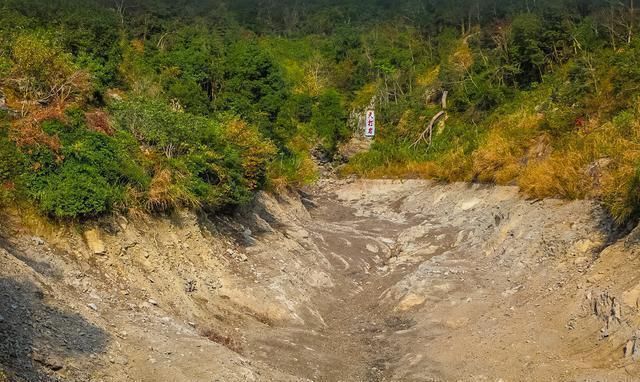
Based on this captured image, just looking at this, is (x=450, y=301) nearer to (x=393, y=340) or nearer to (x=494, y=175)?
(x=393, y=340)

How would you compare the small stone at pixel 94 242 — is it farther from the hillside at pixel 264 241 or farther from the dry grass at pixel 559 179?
the dry grass at pixel 559 179

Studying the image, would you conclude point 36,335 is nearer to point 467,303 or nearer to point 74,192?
point 74,192

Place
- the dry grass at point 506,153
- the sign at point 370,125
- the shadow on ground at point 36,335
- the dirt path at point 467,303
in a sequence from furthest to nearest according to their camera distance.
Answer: the sign at point 370,125, the dry grass at point 506,153, the dirt path at point 467,303, the shadow on ground at point 36,335

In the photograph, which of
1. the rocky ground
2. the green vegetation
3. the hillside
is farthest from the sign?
the rocky ground

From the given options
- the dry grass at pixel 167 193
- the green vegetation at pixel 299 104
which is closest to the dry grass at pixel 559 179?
the green vegetation at pixel 299 104

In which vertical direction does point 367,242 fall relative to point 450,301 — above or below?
below

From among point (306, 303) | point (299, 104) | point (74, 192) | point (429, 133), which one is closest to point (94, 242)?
point (74, 192)

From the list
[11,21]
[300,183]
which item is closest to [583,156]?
[300,183]
